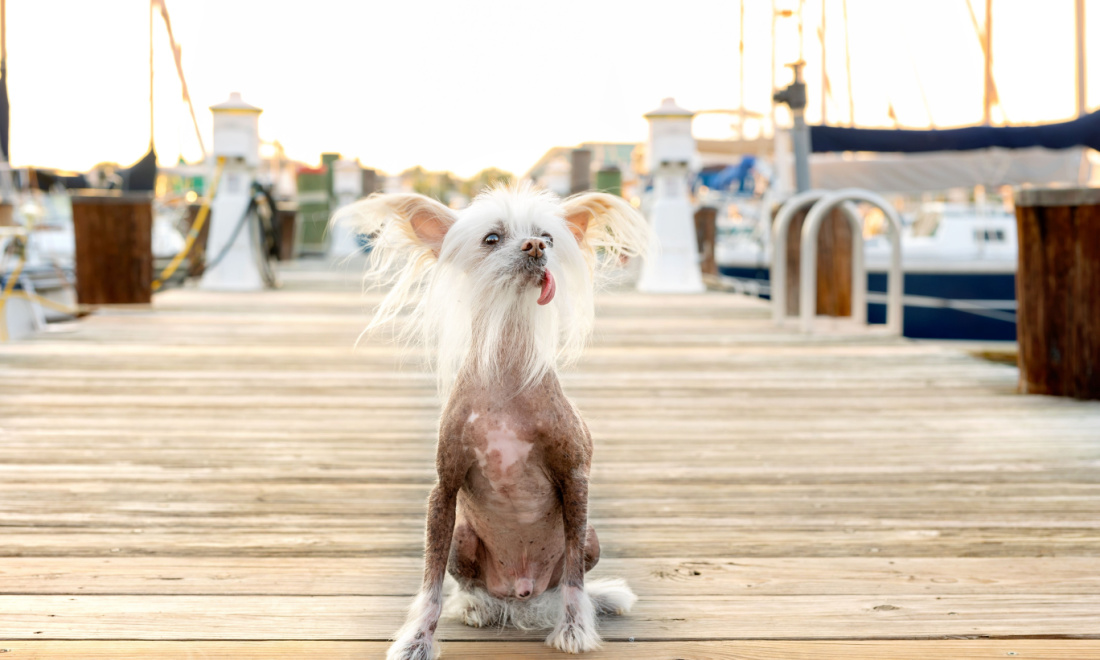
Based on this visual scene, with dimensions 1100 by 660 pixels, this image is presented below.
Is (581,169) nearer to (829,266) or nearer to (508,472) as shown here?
(829,266)

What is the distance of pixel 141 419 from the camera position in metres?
4.05

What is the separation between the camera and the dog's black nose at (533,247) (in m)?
1.77

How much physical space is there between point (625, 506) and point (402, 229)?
138 centimetres

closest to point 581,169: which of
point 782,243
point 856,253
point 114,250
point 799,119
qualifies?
point 799,119

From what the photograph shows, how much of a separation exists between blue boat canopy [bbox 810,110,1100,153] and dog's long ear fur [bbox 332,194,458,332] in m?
8.79

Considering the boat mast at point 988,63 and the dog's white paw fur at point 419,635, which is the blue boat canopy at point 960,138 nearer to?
the boat mast at point 988,63

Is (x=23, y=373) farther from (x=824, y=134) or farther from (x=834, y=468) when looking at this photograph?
(x=824, y=134)

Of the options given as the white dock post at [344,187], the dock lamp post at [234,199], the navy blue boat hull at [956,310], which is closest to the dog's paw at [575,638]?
Answer: the dock lamp post at [234,199]

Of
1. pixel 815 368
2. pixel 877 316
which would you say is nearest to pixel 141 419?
pixel 815 368

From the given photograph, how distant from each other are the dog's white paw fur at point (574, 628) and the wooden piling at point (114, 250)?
6.89m

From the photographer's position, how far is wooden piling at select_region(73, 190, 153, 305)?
25.3ft

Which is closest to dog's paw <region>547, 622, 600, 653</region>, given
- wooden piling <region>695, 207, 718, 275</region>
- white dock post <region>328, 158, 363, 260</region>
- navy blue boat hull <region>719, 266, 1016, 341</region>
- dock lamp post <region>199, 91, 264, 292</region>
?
dock lamp post <region>199, 91, 264, 292</region>

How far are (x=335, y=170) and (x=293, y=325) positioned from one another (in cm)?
1130

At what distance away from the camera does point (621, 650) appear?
6.31 feet
